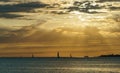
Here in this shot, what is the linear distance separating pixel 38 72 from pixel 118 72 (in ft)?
91.7

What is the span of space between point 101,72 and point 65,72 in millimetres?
12633

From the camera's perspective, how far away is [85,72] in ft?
559

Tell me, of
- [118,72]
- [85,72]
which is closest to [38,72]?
[85,72]

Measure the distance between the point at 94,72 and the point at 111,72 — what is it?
592cm

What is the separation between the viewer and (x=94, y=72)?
16825 cm

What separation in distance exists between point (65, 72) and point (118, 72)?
18.9 m

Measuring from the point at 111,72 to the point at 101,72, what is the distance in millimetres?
4385

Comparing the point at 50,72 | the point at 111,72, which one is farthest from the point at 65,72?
the point at 111,72

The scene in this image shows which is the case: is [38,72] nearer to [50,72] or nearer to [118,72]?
[50,72]

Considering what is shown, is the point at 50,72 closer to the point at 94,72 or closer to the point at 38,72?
the point at 38,72

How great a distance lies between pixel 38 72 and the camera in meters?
170

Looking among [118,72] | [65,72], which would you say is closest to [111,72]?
[118,72]

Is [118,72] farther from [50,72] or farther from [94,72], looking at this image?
[50,72]

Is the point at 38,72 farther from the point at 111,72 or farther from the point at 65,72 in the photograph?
the point at 111,72
